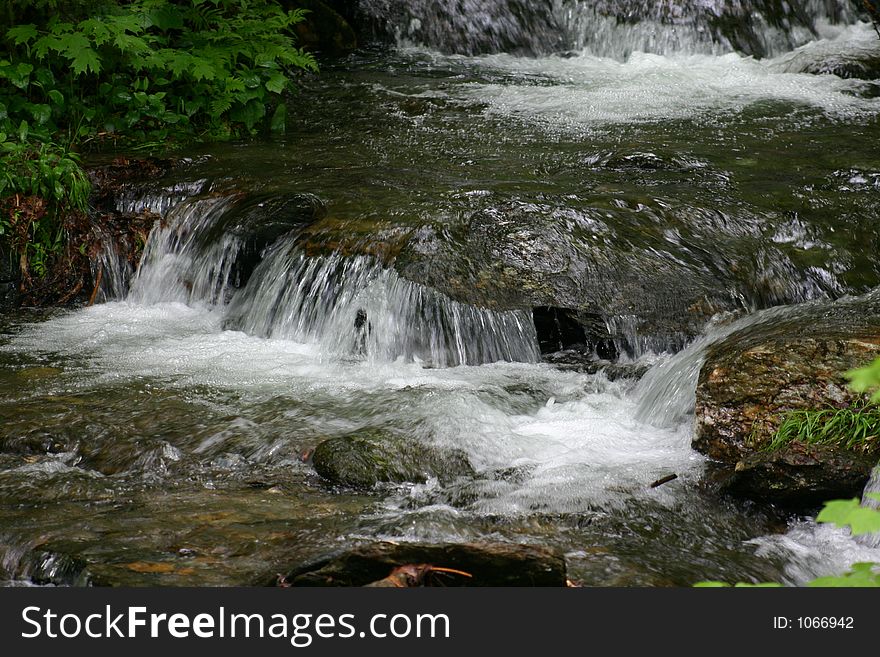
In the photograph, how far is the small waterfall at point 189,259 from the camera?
724 centimetres

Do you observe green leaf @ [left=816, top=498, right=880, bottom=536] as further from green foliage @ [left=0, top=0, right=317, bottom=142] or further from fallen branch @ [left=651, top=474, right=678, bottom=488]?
green foliage @ [left=0, top=0, right=317, bottom=142]

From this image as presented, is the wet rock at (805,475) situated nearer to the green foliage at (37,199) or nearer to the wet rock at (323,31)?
the green foliage at (37,199)

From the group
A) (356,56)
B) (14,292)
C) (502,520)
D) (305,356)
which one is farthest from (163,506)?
(356,56)

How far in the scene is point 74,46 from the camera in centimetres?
811

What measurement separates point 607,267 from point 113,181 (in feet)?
12.9

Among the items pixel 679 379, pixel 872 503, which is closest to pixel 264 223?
pixel 679 379

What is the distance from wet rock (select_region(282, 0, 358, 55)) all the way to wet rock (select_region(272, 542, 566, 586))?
32.4 feet

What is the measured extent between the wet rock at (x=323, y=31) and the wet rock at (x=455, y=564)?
986 centimetres

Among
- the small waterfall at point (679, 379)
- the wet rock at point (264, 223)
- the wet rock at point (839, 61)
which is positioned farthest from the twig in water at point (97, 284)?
the wet rock at point (839, 61)

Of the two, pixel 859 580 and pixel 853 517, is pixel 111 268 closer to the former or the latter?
pixel 859 580

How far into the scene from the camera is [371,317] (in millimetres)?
6371

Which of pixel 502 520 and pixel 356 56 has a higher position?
pixel 356 56

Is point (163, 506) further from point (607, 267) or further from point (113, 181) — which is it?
point (113, 181)

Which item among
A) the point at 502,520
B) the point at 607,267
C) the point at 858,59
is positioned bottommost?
the point at 502,520
